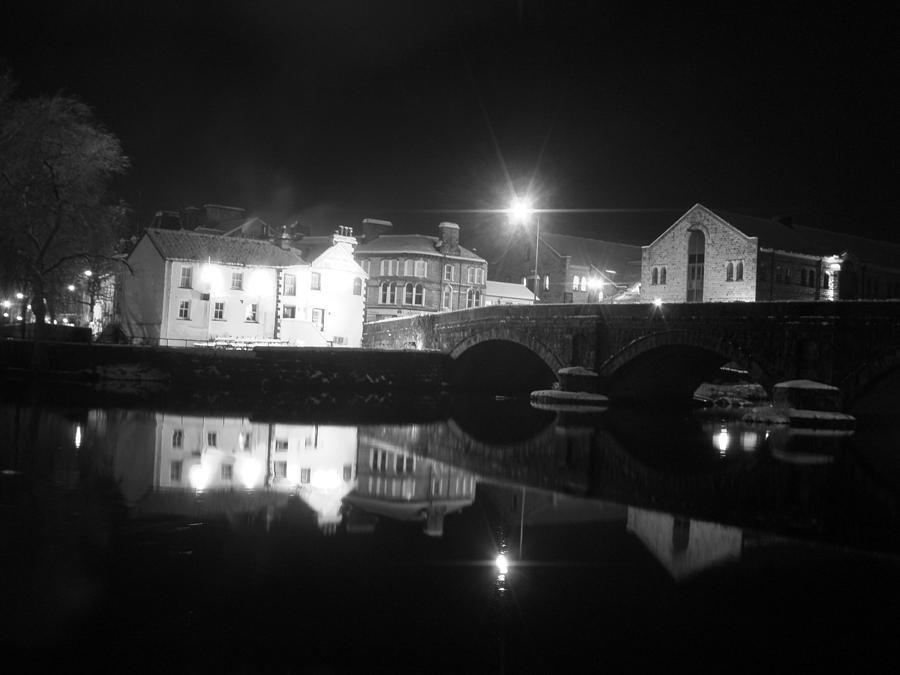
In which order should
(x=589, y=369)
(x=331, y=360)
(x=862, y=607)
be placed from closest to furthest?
(x=862, y=607)
(x=589, y=369)
(x=331, y=360)

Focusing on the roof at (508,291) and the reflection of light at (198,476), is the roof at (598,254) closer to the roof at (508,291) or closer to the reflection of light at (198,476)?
the roof at (508,291)

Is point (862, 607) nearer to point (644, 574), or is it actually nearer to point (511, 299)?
point (644, 574)

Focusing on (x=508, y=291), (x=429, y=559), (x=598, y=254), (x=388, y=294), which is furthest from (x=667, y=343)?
(x=598, y=254)

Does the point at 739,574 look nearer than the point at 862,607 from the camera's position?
No

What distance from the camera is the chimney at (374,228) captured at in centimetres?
8319

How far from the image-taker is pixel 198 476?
16188 mm

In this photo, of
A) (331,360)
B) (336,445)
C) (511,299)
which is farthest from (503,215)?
(336,445)

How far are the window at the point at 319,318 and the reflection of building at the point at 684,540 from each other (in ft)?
164

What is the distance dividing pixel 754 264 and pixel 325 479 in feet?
160

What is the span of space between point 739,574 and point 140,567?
23.5ft

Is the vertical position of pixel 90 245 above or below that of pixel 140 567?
above

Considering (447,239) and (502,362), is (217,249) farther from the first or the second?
(447,239)

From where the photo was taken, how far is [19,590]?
344 inches

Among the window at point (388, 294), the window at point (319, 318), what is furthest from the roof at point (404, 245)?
the window at point (319, 318)
